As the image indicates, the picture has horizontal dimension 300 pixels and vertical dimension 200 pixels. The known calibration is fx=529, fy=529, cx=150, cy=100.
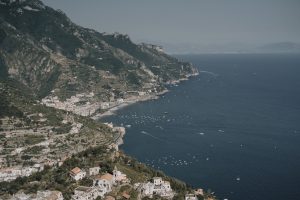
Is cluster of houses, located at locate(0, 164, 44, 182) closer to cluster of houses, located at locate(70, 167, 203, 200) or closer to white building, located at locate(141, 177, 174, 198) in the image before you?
cluster of houses, located at locate(70, 167, 203, 200)

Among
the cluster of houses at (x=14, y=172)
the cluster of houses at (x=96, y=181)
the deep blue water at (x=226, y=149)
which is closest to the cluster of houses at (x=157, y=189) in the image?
the cluster of houses at (x=96, y=181)

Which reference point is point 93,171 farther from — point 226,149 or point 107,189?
point 226,149

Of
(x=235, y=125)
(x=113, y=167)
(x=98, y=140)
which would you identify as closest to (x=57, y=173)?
(x=113, y=167)

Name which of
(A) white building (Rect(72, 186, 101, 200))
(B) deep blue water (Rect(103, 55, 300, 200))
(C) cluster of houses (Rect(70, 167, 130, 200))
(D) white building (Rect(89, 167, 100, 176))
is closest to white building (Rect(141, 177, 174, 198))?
(C) cluster of houses (Rect(70, 167, 130, 200))

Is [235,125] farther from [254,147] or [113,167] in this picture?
[113,167]

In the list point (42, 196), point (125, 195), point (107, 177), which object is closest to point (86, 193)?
point (107, 177)

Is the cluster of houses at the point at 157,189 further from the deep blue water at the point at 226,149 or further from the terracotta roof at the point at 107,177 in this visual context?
the deep blue water at the point at 226,149
